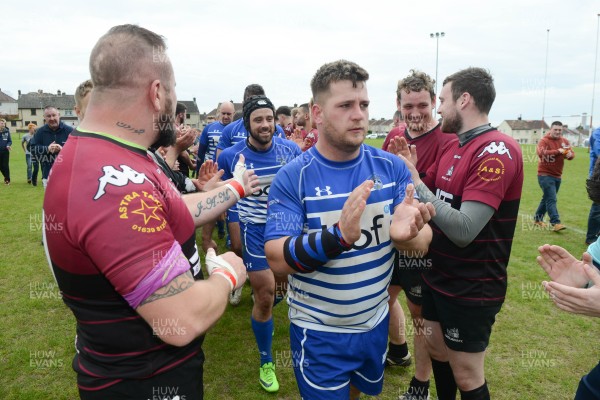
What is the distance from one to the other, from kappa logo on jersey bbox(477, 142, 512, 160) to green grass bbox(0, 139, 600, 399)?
2590mm

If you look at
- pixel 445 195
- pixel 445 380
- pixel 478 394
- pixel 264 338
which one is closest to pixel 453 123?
pixel 445 195

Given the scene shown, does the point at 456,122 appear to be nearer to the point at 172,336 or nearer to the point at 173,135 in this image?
the point at 173,135

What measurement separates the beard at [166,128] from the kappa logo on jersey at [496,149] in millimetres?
2151

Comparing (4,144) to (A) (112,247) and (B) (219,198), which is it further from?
(A) (112,247)

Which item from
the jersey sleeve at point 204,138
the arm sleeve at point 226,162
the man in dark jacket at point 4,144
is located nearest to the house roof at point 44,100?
the man in dark jacket at point 4,144

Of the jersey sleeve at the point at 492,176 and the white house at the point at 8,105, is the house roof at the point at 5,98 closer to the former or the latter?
the white house at the point at 8,105

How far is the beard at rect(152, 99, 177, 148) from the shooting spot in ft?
6.12

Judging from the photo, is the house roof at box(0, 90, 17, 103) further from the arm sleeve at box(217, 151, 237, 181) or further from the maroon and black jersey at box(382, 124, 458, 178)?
the maroon and black jersey at box(382, 124, 458, 178)

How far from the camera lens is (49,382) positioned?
13.3 feet

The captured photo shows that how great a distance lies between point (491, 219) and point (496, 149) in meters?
0.52

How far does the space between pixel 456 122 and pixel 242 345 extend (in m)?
3.63

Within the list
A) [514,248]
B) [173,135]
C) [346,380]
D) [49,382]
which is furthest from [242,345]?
[514,248]

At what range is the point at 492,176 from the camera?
2676 millimetres

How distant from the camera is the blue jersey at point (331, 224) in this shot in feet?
8.06
